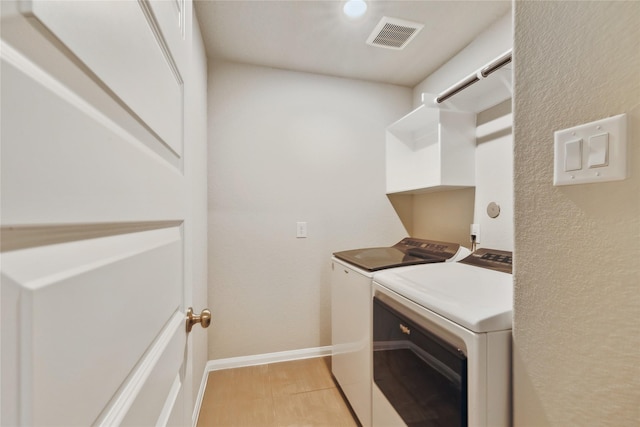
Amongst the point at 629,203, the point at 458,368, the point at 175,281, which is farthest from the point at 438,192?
the point at 175,281

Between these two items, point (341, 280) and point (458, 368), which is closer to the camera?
point (458, 368)

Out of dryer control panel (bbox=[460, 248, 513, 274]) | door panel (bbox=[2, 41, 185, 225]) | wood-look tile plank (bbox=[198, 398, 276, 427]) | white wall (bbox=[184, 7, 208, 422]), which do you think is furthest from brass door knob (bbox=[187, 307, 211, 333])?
dryer control panel (bbox=[460, 248, 513, 274])

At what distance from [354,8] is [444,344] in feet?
5.60

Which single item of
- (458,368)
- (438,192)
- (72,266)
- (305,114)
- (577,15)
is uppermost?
(305,114)

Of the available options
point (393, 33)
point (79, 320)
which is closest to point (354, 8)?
point (393, 33)

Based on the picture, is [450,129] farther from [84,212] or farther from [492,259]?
[84,212]

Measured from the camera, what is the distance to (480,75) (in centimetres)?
142

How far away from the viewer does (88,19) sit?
306 mm

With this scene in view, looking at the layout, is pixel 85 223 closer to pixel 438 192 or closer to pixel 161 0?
pixel 161 0

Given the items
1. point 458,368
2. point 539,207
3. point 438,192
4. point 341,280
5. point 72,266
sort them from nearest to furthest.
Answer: point 72,266
point 539,207
point 458,368
point 341,280
point 438,192

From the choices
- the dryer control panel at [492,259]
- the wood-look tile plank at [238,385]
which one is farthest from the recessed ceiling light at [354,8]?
the wood-look tile plank at [238,385]

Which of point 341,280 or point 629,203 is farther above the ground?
point 629,203

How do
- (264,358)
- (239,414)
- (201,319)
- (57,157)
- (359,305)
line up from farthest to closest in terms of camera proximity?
1. (264,358)
2. (239,414)
3. (359,305)
4. (201,319)
5. (57,157)

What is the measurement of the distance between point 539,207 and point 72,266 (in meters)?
0.85
